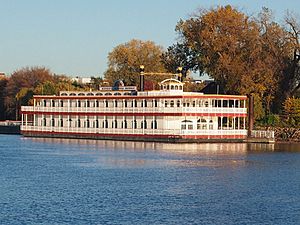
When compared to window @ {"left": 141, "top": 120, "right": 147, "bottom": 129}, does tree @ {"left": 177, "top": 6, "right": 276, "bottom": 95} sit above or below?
above

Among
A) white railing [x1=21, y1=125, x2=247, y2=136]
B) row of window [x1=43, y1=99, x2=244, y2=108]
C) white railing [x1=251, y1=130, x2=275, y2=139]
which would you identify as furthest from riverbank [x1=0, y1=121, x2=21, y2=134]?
white railing [x1=251, y1=130, x2=275, y2=139]

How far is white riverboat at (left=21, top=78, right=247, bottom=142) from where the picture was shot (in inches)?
3356

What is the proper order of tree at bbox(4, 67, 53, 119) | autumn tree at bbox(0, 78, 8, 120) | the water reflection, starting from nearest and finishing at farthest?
the water reflection, tree at bbox(4, 67, 53, 119), autumn tree at bbox(0, 78, 8, 120)

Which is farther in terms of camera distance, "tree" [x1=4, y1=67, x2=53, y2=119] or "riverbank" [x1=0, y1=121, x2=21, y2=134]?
"tree" [x1=4, y1=67, x2=53, y2=119]

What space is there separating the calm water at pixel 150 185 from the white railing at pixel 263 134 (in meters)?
10.3

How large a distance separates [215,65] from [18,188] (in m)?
55.7

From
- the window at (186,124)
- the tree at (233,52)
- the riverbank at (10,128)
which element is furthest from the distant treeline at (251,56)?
the riverbank at (10,128)

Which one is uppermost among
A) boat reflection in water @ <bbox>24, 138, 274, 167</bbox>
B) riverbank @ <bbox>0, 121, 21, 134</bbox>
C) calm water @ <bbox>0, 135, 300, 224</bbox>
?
riverbank @ <bbox>0, 121, 21, 134</bbox>

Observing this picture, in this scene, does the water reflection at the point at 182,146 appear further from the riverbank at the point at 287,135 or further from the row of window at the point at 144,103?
the riverbank at the point at 287,135

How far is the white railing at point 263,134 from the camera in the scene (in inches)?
3462

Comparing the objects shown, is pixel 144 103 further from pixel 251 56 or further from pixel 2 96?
pixel 2 96

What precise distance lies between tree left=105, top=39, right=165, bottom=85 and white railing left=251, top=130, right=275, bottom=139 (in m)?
52.5

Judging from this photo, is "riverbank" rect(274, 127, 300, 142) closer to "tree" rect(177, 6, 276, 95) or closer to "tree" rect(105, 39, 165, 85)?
"tree" rect(177, 6, 276, 95)

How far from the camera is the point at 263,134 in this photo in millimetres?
88625
